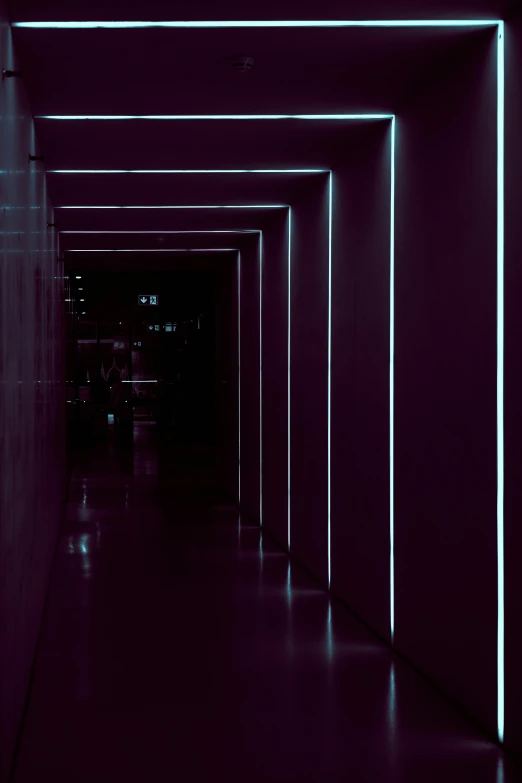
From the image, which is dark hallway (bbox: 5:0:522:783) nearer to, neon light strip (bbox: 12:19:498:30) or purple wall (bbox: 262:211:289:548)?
neon light strip (bbox: 12:19:498:30)

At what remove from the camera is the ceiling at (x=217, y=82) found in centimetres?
390

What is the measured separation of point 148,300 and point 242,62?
55.7ft

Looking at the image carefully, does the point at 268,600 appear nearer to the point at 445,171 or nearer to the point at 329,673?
the point at 329,673

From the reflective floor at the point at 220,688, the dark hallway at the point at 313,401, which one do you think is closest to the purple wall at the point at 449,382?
the dark hallway at the point at 313,401

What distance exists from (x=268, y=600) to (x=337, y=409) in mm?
Answer: 1483

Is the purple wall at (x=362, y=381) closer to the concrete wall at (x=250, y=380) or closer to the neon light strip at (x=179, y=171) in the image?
the neon light strip at (x=179, y=171)

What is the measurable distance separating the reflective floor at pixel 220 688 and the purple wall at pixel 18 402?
289mm

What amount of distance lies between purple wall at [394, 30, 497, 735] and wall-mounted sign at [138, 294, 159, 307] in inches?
636

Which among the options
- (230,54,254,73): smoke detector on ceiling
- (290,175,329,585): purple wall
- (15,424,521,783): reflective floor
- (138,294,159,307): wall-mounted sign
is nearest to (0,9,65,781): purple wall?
(15,424,521,783): reflective floor

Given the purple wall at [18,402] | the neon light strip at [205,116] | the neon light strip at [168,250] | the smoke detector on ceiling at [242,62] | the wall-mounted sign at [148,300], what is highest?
the wall-mounted sign at [148,300]

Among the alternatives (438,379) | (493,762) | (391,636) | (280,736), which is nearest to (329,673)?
(391,636)

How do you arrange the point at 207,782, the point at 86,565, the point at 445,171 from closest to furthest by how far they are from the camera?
1. the point at 207,782
2. the point at 445,171
3. the point at 86,565

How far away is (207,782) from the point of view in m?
3.73

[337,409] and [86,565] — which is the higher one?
[337,409]
